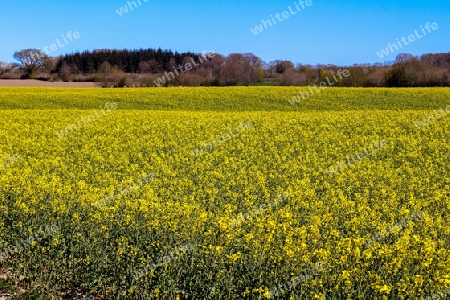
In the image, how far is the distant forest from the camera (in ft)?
199

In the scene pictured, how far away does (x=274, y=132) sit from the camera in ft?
85.7

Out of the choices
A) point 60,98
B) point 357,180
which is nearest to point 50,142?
point 357,180

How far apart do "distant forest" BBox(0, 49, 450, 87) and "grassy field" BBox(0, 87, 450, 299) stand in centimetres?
2333

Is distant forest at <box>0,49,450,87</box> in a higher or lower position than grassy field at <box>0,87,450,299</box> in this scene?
higher

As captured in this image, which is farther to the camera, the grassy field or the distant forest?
the distant forest

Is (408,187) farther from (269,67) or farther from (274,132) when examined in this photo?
(269,67)

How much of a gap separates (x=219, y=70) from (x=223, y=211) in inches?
2926

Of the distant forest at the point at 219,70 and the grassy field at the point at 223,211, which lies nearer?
the grassy field at the point at 223,211

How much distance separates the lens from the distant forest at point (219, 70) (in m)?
60.7

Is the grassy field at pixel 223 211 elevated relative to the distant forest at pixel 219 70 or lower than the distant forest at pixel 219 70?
lower

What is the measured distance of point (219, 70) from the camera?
84.7 m

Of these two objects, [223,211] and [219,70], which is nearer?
[223,211]

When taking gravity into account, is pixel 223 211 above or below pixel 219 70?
below

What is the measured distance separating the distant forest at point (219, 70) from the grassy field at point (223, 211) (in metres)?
23.3
